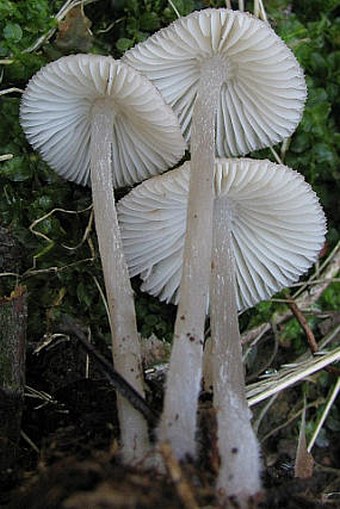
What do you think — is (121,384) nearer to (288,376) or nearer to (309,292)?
(288,376)

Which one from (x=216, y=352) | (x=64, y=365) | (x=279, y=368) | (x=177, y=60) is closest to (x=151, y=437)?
(x=216, y=352)

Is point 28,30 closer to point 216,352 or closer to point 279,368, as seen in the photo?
point 216,352

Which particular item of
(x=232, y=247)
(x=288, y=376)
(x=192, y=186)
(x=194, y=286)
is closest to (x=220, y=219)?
(x=232, y=247)

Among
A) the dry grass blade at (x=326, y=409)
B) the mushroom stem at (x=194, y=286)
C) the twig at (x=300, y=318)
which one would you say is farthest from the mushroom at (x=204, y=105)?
the dry grass blade at (x=326, y=409)

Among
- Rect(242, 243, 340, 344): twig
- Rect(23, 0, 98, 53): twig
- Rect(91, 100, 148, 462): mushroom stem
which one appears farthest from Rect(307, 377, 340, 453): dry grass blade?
Rect(23, 0, 98, 53): twig

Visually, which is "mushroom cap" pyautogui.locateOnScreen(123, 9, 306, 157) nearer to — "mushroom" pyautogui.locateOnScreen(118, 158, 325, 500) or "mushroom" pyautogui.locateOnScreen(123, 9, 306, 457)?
"mushroom" pyautogui.locateOnScreen(123, 9, 306, 457)
